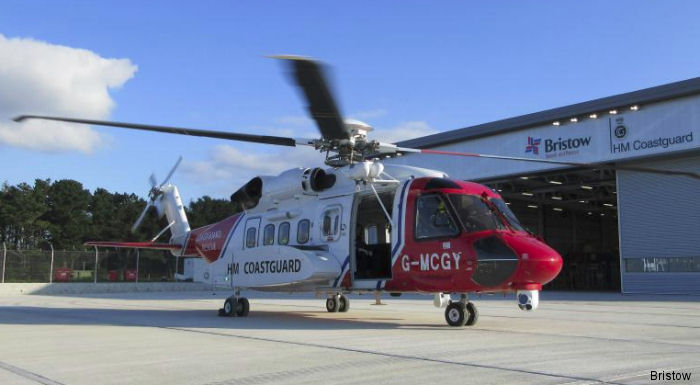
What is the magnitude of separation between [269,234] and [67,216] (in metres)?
67.5

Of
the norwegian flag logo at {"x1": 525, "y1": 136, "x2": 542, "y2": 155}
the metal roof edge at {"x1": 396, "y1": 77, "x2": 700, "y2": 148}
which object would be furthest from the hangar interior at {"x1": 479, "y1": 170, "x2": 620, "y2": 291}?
the metal roof edge at {"x1": 396, "y1": 77, "x2": 700, "y2": 148}

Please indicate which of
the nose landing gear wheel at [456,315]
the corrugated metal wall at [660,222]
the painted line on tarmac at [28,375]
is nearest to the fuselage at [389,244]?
the nose landing gear wheel at [456,315]

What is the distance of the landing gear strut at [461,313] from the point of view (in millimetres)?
11664

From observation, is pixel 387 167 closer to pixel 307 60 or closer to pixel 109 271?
pixel 307 60

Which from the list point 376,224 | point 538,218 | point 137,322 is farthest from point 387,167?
point 538,218

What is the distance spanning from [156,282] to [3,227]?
134 ft

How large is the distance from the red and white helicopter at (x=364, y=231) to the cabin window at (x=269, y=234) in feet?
0.08

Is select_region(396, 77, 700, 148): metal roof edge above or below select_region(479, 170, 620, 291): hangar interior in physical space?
above

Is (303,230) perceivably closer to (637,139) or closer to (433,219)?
(433,219)

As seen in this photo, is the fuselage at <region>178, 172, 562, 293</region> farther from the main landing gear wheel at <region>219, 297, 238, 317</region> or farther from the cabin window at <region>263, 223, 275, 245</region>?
the main landing gear wheel at <region>219, 297, 238, 317</region>

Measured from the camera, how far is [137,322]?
13.2 m

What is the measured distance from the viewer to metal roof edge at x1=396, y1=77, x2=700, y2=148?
25.8 metres

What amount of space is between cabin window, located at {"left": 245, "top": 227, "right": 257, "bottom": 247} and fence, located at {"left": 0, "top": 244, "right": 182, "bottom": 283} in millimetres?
22256

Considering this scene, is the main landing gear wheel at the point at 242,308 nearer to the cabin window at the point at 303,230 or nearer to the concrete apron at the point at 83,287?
the cabin window at the point at 303,230
